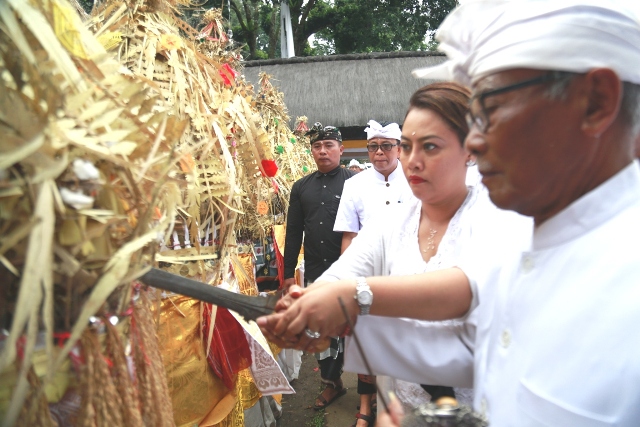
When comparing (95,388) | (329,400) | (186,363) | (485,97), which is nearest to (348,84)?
(329,400)

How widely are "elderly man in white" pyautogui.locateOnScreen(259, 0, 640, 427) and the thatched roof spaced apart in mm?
14534

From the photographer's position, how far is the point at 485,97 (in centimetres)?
95

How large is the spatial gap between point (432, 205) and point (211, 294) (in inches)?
36.0

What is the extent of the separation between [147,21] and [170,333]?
5.14ft

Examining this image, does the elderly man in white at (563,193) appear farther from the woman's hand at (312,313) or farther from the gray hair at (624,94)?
the woman's hand at (312,313)

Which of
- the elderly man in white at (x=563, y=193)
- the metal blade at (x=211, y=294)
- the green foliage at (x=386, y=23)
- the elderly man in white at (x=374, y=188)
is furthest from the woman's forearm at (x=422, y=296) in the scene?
the green foliage at (x=386, y=23)

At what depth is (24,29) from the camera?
30.7 inches

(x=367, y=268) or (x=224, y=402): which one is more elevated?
(x=367, y=268)

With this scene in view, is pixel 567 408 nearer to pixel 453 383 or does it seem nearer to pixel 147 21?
pixel 453 383

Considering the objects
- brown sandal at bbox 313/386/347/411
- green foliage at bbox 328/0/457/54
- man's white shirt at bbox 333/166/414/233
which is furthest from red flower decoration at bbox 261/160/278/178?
green foliage at bbox 328/0/457/54

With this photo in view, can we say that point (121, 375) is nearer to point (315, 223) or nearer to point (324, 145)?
point (315, 223)

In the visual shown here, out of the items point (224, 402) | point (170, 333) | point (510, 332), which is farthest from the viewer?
point (224, 402)

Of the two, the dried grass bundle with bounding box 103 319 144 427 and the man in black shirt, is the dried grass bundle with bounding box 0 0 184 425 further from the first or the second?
the man in black shirt

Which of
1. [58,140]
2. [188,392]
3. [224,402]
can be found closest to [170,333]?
[188,392]
